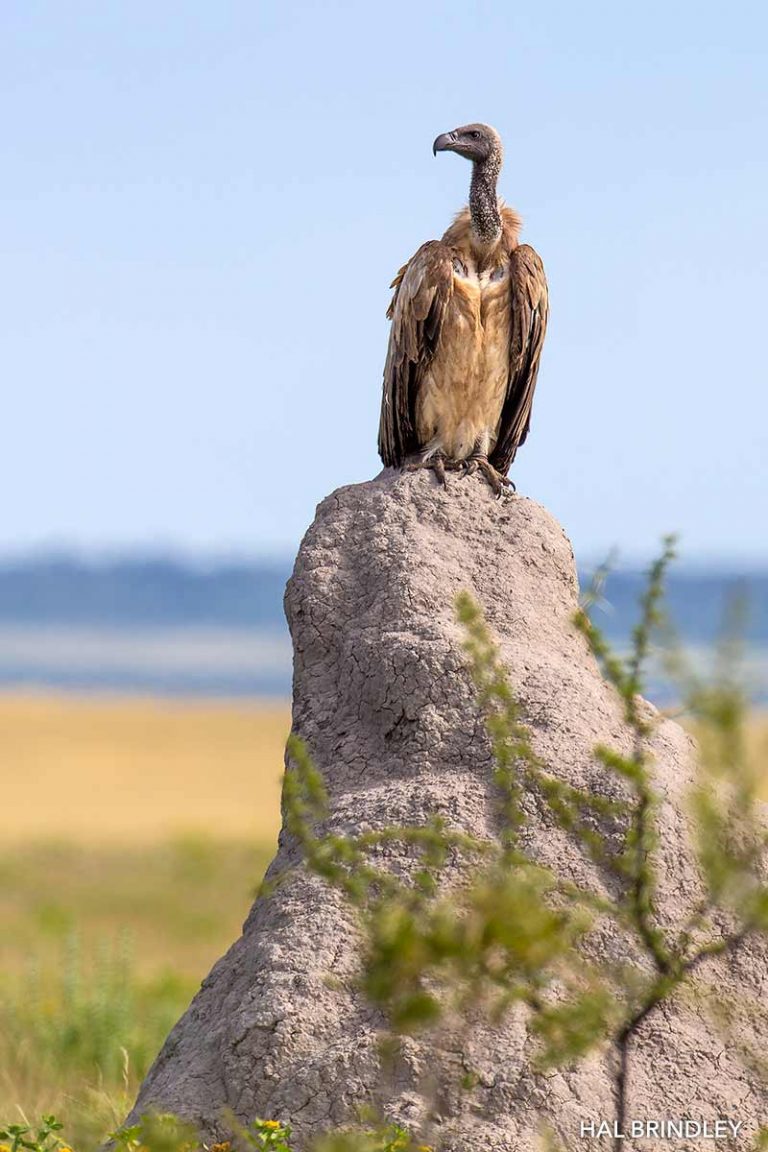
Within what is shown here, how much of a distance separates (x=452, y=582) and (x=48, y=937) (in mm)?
13617

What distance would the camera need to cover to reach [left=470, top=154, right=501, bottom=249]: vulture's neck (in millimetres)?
6777

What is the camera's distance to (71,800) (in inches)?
1730

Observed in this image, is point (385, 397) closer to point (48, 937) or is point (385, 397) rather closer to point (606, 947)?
point (606, 947)

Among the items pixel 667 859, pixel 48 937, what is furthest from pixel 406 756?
pixel 48 937

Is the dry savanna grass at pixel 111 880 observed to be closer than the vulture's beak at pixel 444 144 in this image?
No

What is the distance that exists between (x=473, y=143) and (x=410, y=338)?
775mm

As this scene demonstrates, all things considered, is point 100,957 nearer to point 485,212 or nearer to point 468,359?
point 468,359

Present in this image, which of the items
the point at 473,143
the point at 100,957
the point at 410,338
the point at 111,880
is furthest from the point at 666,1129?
the point at 111,880

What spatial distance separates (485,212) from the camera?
678 cm

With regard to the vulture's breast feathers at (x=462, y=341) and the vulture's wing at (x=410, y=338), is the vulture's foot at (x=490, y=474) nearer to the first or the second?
the vulture's breast feathers at (x=462, y=341)

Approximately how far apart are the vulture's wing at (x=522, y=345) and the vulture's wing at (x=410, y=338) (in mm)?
255

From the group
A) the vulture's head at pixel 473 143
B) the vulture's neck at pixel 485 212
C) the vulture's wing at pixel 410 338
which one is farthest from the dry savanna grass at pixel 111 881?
the vulture's head at pixel 473 143

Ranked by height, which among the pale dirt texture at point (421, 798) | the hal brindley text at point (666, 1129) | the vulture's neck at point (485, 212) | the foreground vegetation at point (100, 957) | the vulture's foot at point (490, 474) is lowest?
the foreground vegetation at point (100, 957)

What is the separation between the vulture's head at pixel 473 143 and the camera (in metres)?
6.83
